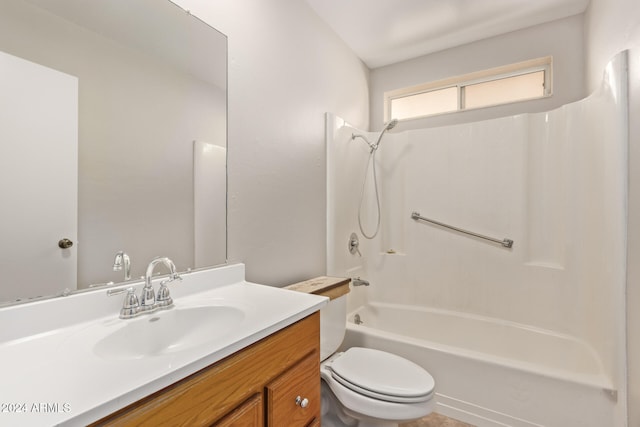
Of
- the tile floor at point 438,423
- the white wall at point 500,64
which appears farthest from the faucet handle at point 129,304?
the white wall at point 500,64

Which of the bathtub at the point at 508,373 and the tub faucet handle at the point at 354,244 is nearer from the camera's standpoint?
the bathtub at the point at 508,373

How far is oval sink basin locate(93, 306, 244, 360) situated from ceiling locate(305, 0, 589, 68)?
1.88m

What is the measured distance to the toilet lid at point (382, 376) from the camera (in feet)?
4.10

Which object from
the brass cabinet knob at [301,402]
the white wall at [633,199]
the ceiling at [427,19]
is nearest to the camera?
the brass cabinet knob at [301,402]

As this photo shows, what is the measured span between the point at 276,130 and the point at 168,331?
3.52ft

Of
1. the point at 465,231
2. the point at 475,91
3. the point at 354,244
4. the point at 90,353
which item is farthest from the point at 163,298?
the point at 475,91

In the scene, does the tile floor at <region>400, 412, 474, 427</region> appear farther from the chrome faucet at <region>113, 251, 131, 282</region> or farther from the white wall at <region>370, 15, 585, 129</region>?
the white wall at <region>370, 15, 585, 129</region>

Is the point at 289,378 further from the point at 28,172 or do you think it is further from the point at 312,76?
the point at 312,76

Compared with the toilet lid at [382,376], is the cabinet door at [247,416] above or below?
above

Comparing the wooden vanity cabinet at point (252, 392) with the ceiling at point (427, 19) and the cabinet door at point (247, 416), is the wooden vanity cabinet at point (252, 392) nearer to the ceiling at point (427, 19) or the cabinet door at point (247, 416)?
the cabinet door at point (247, 416)

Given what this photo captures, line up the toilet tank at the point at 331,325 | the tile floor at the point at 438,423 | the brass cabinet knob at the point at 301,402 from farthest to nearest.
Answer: the tile floor at the point at 438,423 → the toilet tank at the point at 331,325 → the brass cabinet knob at the point at 301,402

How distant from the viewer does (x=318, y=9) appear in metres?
1.91

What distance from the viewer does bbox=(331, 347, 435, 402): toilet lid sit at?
1.25 m

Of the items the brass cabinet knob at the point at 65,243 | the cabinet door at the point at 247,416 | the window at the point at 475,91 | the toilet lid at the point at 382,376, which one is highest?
the window at the point at 475,91
